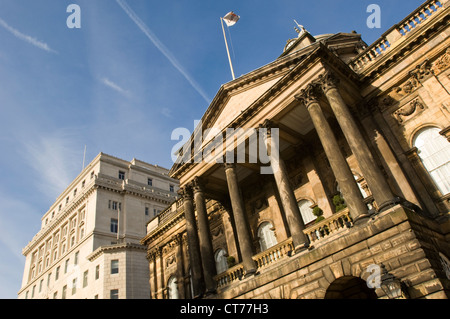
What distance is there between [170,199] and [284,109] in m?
39.8

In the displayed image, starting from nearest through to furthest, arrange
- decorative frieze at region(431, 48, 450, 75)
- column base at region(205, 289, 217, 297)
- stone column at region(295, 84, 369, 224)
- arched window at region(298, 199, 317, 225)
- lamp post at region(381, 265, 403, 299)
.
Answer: lamp post at region(381, 265, 403, 299) → stone column at region(295, 84, 369, 224) → decorative frieze at region(431, 48, 450, 75) → column base at region(205, 289, 217, 297) → arched window at region(298, 199, 317, 225)

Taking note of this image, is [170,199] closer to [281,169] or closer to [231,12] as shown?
[231,12]

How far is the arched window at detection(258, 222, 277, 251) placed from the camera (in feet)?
66.0

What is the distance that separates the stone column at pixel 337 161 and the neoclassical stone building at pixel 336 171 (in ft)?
0.16

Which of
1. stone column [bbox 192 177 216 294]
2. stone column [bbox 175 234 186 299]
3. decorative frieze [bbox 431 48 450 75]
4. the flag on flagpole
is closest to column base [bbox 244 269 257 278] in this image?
stone column [bbox 192 177 216 294]

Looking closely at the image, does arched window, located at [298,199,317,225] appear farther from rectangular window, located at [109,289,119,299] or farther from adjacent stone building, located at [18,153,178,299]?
rectangular window, located at [109,289,119,299]

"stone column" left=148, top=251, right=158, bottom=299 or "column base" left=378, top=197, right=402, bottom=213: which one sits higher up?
"stone column" left=148, top=251, right=158, bottom=299

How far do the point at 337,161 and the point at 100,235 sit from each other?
38.3 metres

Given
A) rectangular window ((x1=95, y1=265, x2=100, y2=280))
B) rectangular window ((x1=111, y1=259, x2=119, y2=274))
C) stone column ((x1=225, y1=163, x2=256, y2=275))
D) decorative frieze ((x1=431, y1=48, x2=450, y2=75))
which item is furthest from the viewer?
rectangular window ((x1=95, y1=265, x2=100, y2=280))

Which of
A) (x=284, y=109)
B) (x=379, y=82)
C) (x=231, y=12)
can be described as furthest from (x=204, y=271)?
(x=231, y=12)

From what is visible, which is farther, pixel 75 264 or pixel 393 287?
pixel 75 264

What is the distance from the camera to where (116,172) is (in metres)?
51.6

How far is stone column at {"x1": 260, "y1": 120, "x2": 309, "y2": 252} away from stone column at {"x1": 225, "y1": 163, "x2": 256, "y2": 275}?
2.53m

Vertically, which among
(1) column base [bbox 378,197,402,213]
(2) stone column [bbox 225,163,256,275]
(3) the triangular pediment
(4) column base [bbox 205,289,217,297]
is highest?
(3) the triangular pediment
